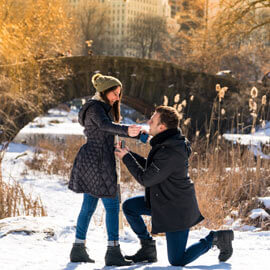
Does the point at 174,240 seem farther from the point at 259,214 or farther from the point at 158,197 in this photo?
the point at 259,214

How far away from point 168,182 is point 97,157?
0.52 metres

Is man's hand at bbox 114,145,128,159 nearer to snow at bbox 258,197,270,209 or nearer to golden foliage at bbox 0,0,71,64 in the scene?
snow at bbox 258,197,270,209

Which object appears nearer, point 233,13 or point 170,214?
point 170,214

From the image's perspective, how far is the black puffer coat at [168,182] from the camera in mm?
3324

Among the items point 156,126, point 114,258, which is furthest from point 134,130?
point 114,258

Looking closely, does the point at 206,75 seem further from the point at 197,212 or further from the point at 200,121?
the point at 197,212

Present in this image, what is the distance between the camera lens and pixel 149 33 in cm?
4219

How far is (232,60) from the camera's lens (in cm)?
2320

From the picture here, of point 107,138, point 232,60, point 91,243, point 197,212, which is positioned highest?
point 232,60

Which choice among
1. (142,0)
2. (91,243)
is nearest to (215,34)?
(91,243)

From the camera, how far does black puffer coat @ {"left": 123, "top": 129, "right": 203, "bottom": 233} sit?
3324 millimetres

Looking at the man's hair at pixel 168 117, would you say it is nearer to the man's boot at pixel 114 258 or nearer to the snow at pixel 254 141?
the man's boot at pixel 114 258

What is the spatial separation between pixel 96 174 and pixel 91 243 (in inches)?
42.5

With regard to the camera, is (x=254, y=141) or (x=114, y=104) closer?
(x=114, y=104)
